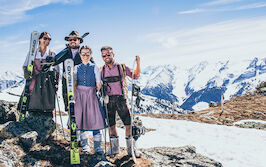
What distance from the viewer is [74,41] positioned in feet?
22.6

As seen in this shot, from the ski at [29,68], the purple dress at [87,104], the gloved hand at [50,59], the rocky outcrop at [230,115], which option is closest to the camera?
the purple dress at [87,104]

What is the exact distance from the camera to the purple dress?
6.31m

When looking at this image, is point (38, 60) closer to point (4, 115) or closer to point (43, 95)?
point (43, 95)

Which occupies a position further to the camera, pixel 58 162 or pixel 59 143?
pixel 59 143

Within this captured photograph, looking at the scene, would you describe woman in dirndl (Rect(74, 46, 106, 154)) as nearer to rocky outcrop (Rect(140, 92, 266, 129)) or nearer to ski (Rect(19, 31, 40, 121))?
ski (Rect(19, 31, 40, 121))

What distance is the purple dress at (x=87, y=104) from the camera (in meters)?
6.31

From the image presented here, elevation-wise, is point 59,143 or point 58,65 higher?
point 58,65

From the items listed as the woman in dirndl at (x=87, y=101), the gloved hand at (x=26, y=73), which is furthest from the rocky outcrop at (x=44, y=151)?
the gloved hand at (x=26, y=73)

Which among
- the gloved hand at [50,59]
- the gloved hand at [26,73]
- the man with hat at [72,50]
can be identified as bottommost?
the gloved hand at [26,73]

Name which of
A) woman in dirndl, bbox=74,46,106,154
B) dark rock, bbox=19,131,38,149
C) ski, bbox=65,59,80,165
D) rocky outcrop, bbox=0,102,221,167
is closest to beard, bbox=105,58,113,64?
woman in dirndl, bbox=74,46,106,154

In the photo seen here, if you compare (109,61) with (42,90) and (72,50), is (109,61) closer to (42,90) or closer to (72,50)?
(72,50)

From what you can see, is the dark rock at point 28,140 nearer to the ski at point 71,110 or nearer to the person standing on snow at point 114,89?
the ski at point 71,110

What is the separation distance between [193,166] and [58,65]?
521 centimetres

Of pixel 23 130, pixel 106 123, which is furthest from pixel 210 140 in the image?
pixel 23 130
